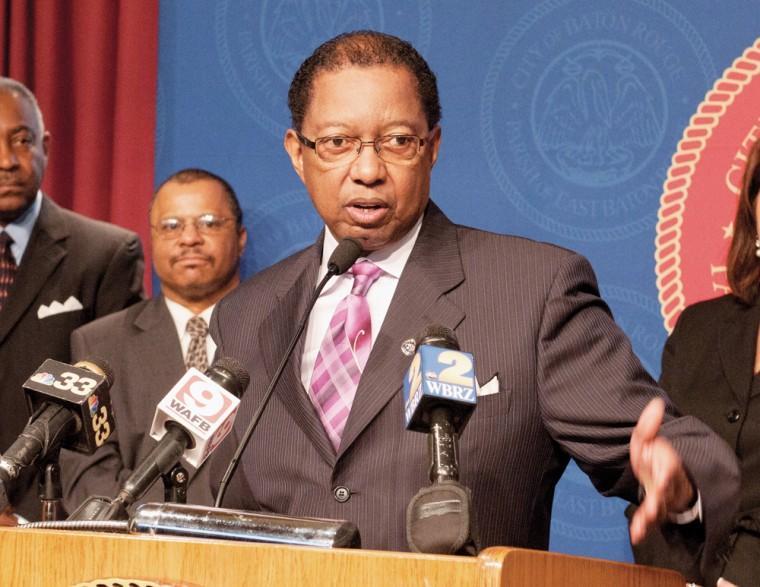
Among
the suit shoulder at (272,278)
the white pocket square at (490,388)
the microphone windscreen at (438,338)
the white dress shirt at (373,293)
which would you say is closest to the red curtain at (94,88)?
the suit shoulder at (272,278)

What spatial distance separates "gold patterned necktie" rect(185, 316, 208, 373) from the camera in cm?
384

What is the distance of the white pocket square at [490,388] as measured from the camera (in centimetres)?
206

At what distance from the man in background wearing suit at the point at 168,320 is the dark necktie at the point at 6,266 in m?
0.31

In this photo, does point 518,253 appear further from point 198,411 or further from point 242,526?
point 242,526

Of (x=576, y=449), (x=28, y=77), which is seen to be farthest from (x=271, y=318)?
(x=28, y=77)

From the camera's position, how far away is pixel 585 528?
364cm

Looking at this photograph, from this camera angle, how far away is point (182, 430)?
179cm

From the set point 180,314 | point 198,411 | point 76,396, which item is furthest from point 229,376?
point 180,314

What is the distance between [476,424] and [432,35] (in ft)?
7.18

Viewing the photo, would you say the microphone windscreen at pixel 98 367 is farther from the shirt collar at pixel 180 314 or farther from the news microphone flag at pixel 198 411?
the shirt collar at pixel 180 314

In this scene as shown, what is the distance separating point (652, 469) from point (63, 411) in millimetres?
884

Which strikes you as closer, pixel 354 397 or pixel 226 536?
pixel 226 536

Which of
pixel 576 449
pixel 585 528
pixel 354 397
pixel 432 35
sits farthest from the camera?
pixel 432 35

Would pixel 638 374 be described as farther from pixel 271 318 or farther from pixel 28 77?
pixel 28 77
